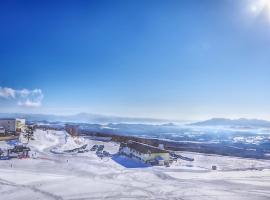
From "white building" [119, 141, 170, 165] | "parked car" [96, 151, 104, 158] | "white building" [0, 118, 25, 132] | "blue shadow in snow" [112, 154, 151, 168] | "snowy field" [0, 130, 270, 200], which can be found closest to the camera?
"snowy field" [0, 130, 270, 200]

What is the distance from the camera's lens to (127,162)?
1939 inches

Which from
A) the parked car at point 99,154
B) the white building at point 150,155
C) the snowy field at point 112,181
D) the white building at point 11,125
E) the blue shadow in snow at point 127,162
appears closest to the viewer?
the snowy field at point 112,181

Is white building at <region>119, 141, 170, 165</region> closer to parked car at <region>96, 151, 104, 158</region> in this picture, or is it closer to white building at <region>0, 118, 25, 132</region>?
parked car at <region>96, 151, 104, 158</region>

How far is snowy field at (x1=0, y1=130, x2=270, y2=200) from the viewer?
28469 millimetres

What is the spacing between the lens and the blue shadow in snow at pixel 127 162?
151ft

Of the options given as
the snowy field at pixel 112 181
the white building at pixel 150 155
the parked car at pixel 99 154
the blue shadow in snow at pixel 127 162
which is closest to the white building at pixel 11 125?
the snowy field at pixel 112 181

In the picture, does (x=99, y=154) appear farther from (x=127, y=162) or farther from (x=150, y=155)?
(x=150, y=155)

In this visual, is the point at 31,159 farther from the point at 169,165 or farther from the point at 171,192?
the point at 171,192

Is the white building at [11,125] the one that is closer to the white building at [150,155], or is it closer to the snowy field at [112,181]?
the snowy field at [112,181]

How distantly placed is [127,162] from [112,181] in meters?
15.2

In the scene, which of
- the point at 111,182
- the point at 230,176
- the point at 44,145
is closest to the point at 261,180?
the point at 230,176

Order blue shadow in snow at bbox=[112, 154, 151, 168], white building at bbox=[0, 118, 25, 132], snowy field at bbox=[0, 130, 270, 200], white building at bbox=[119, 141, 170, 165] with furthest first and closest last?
white building at bbox=[0, 118, 25, 132] < white building at bbox=[119, 141, 170, 165] < blue shadow in snow at bbox=[112, 154, 151, 168] < snowy field at bbox=[0, 130, 270, 200]

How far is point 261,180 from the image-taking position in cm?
3944

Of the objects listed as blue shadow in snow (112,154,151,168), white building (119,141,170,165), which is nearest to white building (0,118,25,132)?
blue shadow in snow (112,154,151,168)
